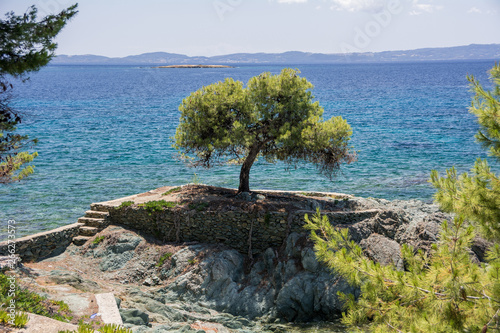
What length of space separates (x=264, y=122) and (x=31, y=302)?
12.2 m

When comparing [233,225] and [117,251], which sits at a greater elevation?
[233,225]

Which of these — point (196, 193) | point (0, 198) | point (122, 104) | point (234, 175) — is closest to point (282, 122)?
point (196, 193)

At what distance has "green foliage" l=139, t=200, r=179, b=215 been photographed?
19719 millimetres

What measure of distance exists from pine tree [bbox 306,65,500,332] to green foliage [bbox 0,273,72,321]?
23.3 feet

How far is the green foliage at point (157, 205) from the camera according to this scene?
19719mm

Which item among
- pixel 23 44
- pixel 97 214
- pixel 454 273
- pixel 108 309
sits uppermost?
pixel 23 44

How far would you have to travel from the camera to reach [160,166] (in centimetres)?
3666

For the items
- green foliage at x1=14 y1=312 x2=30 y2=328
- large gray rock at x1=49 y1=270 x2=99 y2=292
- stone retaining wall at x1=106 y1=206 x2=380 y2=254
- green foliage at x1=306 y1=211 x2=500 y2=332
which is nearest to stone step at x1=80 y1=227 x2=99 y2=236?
stone retaining wall at x1=106 y1=206 x2=380 y2=254

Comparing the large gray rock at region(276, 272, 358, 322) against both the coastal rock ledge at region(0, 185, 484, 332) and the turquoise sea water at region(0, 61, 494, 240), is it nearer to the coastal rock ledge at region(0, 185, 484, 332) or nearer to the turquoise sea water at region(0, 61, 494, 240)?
the coastal rock ledge at region(0, 185, 484, 332)

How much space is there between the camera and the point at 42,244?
18.7 m

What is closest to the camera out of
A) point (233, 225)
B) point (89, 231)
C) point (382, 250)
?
point (382, 250)

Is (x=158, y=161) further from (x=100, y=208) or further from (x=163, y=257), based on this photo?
(x=163, y=257)

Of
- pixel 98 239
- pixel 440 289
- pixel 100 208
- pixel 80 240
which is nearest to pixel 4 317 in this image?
pixel 440 289

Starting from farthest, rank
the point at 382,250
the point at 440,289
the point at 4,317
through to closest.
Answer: the point at 382,250, the point at 4,317, the point at 440,289
